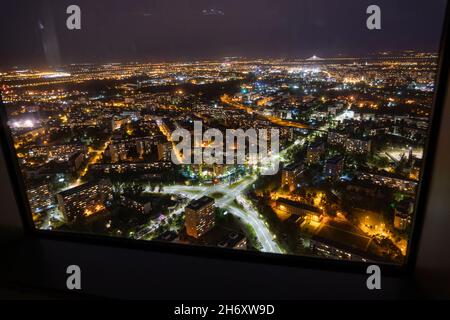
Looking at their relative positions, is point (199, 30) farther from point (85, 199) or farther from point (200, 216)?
point (85, 199)

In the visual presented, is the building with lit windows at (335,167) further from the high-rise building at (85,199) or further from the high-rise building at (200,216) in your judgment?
the high-rise building at (85,199)

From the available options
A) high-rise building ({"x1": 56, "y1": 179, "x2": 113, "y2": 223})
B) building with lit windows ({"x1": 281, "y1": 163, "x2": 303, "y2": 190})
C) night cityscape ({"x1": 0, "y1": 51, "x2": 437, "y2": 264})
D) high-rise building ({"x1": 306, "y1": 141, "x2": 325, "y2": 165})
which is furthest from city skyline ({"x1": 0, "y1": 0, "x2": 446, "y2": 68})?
building with lit windows ({"x1": 281, "y1": 163, "x2": 303, "y2": 190})

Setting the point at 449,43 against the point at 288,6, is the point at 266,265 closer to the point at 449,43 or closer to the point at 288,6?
the point at 449,43

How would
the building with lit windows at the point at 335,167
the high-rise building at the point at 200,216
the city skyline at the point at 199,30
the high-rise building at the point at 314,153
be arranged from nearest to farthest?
the city skyline at the point at 199,30 → the high-rise building at the point at 200,216 → the building with lit windows at the point at 335,167 → the high-rise building at the point at 314,153

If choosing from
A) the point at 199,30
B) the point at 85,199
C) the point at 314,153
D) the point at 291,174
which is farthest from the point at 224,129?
the point at 85,199

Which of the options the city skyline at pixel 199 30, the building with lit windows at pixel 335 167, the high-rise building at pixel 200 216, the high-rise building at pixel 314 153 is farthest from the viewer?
the high-rise building at pixel 314 153

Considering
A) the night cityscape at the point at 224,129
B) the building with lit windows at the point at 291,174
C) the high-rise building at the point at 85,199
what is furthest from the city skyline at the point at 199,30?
A: the building with lit windows at the point at 291,174
